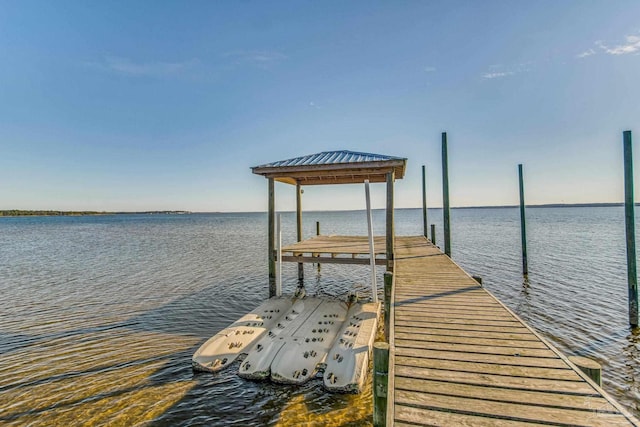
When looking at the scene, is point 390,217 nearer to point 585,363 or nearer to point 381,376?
point 585,363

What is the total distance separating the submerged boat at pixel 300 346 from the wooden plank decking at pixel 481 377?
1357 mm

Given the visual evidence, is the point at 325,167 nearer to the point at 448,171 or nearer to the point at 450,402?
the point at 448,171

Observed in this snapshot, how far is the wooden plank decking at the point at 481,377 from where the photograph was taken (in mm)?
2547

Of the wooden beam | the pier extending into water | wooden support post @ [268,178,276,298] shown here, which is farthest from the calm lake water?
the wooden beam

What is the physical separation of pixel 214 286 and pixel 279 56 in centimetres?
1030

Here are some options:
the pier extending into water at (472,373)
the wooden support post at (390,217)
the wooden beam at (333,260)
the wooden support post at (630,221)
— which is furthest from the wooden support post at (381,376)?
the wooden support post at (630,221)

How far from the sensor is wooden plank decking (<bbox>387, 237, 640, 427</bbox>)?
2.55 meters

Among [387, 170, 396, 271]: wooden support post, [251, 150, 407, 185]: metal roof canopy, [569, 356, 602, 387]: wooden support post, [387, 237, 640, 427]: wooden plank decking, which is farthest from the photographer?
[387, 170, 396, 271]: wooden support post

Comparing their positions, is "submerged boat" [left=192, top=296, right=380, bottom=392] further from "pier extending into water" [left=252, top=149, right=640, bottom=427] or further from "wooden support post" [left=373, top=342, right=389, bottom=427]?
"wooden support post" [left=373, top=342, right=389, bottom=427]

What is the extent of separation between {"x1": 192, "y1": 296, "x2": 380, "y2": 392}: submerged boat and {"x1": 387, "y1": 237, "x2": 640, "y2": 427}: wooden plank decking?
1.36 m

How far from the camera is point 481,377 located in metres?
3.13

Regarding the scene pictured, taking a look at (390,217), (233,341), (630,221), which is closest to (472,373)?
(233,341)

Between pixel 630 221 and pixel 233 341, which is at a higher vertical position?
pixel 630 221

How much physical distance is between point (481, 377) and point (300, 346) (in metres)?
3.84
